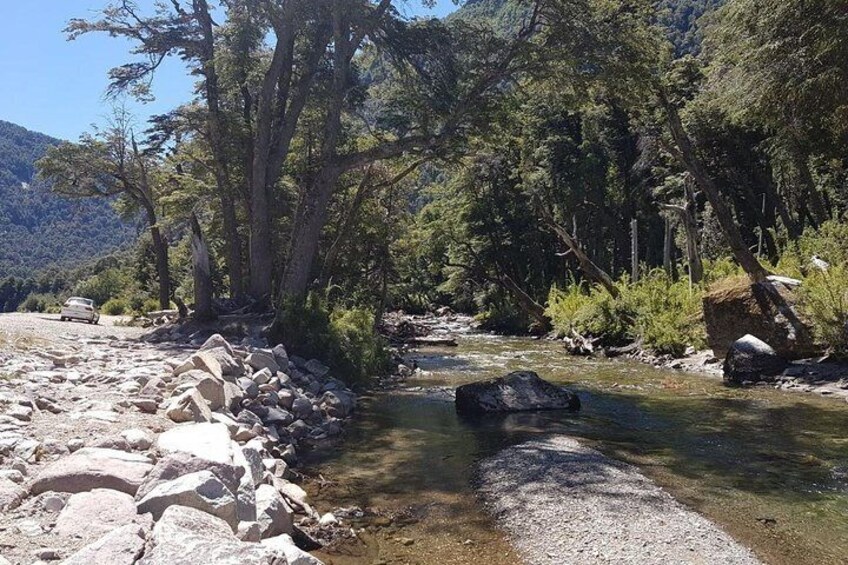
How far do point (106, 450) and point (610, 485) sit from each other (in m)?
4.80

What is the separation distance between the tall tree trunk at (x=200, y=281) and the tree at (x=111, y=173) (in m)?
14.0

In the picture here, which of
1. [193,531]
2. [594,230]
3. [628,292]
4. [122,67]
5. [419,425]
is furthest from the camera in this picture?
[594,230]

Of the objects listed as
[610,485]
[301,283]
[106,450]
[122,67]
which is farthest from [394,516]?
[122,67]

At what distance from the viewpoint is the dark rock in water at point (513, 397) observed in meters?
11.5

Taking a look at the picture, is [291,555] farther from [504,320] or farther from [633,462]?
[504,320]

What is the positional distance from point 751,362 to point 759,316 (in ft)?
4.26

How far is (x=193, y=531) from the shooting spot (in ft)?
12.5

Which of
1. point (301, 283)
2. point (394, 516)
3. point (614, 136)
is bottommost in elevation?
point (394, 516)

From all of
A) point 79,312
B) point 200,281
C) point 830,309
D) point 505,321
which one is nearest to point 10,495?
point 200,281

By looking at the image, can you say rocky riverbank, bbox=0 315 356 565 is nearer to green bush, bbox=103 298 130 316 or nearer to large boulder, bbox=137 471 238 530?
large boulder, bbox=137 471 238 530

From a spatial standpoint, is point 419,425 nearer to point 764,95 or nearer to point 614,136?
point 764,95

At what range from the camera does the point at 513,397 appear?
11.8 meters

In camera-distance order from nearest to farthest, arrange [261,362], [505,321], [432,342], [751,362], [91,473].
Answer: [91,473] → [261,362] → [751,362] → [432,342] → [505,321]

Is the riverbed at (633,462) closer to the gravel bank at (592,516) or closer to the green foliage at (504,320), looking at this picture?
the gravel bank at (592,516)
